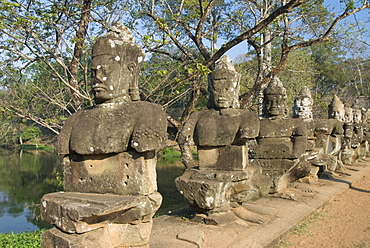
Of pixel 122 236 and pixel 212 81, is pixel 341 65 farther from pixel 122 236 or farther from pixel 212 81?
pixel 122 236

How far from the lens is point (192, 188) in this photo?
4.76 metres

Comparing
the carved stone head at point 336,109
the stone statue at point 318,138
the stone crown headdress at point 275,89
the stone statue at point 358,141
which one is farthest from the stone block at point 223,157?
the stone statue at point 358,141

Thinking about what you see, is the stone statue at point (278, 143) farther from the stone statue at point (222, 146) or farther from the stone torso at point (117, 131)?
the stone torso at point (117, 131)

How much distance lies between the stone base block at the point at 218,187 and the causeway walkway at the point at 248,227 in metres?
0.33

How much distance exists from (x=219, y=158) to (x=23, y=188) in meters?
10.5

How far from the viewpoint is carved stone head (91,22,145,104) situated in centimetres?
330

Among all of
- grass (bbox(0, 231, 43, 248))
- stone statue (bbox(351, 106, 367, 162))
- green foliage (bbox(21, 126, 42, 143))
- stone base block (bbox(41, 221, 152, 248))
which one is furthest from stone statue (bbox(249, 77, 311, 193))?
stone statue (bbox(351, 106, 367, 162))

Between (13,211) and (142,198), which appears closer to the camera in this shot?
(142,198)

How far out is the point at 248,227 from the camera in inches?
189

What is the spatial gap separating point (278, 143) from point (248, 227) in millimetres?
2155

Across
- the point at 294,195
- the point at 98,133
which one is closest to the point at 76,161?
the point at 98,133

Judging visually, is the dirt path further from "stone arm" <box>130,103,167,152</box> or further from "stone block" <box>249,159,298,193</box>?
"stone arm" <box>130,103,167,152</box>

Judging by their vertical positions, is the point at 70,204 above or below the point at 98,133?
below

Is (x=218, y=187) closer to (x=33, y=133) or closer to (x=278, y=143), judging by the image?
(x=278, y=143)
